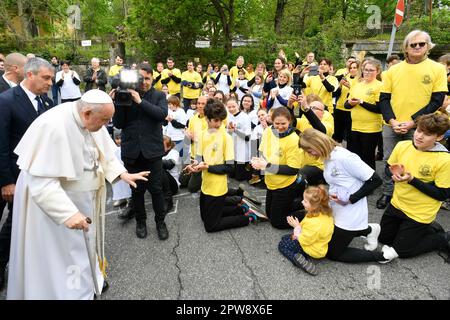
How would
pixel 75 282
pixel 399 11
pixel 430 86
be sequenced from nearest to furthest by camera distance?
pixel 75 282 → pixel 430 86 → pixel 399 11

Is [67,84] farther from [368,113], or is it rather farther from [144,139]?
[368,113]

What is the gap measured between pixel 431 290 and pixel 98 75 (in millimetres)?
9712

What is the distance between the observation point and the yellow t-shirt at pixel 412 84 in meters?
4.13

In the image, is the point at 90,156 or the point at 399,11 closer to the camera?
the point at 90,156

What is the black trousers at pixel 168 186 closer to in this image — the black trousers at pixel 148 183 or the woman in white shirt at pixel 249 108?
the black trousers at pixel 148 183

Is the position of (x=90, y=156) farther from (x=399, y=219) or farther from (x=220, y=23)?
(x=220, y=23)

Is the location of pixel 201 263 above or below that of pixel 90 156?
below

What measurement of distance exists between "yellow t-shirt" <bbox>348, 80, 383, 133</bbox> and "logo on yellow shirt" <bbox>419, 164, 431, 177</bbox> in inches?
71.9

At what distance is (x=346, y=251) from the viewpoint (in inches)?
135

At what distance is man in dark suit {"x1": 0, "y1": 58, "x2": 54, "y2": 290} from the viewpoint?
2.94 meters

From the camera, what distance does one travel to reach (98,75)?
32.0 feet

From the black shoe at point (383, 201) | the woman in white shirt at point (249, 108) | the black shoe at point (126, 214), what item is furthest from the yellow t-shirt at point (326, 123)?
the black shoe at point (126, 214)

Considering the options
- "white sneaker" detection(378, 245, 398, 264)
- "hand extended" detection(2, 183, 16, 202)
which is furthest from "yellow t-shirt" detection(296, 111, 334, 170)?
"hand extended" detection(2, 183, 16, 202)

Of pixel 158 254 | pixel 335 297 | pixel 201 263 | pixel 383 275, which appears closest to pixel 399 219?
pixel 383 275
